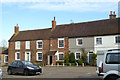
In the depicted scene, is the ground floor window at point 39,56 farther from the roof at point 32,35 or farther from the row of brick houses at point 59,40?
the roof at point 32,35

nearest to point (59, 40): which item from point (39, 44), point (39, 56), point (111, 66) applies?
point (39, 44)

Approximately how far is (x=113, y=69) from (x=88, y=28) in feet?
87.6

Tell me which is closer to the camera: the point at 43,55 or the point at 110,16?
the point at 110,16

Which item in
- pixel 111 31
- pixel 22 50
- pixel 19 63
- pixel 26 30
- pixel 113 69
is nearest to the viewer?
pixel 113 69

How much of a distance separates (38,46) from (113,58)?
31.1 meters

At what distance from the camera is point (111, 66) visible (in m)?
10.1

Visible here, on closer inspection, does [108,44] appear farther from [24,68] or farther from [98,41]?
[24,68]

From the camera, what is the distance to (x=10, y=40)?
44.9 m

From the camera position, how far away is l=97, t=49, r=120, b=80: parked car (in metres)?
9.87

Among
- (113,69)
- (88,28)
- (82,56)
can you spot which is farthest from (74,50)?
(113,69)

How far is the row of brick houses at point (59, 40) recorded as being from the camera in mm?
34062

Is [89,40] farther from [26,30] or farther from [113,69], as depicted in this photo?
[113,69]

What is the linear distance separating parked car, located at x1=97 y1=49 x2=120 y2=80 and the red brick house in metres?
26.1

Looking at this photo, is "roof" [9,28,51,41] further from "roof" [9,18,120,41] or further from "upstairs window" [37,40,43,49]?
"upstairs window" [37,40,43,49]
